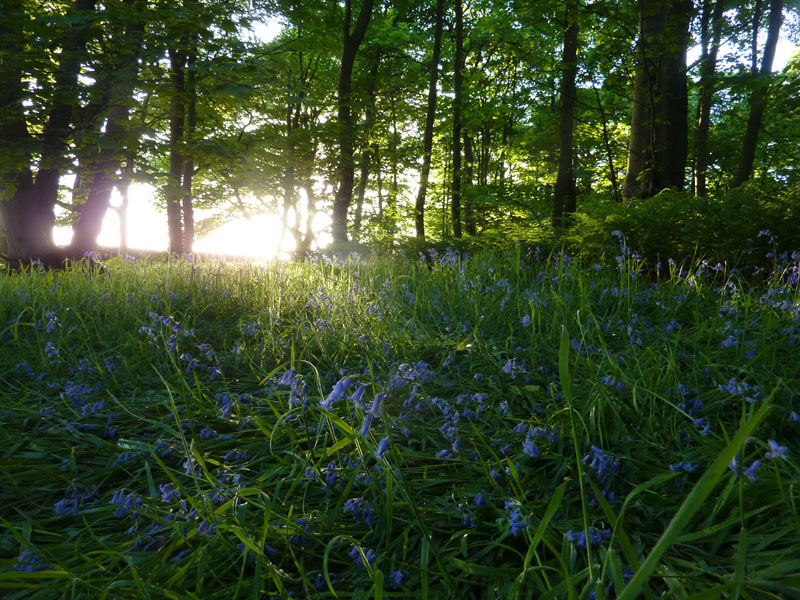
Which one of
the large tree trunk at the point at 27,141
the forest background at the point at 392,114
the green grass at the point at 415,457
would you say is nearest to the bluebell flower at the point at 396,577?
the green grass at the point at 415,457

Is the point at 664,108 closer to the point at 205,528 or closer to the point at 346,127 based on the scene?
the point at 346,127

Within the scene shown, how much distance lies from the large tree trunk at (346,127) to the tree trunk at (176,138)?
12.0 feet

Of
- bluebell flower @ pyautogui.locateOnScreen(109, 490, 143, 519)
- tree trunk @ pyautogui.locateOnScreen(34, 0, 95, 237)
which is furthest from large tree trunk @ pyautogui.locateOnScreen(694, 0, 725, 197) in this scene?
tree trunk @ pyautogui.locateOnScreen(34, 0, 95, 237)

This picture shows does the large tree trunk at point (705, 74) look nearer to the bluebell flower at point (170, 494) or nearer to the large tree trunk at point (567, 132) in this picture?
the large tree trunk at point (567, 132)

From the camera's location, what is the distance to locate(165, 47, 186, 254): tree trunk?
695 cm

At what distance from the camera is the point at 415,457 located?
171 cm

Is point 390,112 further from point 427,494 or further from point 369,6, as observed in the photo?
point 427,494

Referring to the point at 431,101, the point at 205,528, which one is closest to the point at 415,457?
the point at 205,528

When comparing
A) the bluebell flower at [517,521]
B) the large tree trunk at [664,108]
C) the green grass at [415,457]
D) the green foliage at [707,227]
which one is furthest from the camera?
the large tree trunk at [664,108]

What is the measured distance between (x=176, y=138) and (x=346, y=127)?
4181 mm

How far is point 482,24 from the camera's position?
1336 cm

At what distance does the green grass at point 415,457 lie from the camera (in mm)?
1108

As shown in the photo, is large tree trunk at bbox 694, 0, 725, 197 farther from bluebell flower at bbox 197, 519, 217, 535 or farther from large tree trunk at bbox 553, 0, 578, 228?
bluebell flower at bbox 197, 519, 217, 535

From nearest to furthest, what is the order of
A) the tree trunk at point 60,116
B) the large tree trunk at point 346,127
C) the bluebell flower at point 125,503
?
the bluebell flower at point 125,503, the tree trunk at point 60,116, the large tree trunk at point 346,127
